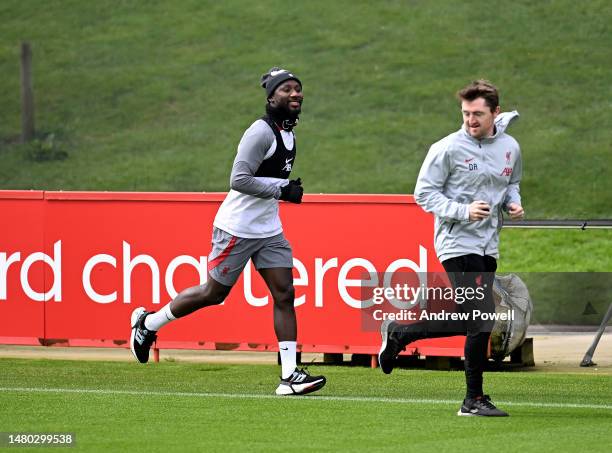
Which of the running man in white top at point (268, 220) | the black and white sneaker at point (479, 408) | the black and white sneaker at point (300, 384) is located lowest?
the black and white sneaker at point (300, 384)

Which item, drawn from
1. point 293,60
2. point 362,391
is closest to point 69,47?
point 293,60

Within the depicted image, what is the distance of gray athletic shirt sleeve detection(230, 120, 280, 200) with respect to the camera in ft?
31.9

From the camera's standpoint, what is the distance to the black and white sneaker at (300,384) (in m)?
9.83

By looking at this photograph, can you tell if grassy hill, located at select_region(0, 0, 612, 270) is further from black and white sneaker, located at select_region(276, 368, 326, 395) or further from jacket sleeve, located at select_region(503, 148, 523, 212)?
jacket sleeve, located at select_region(503, 148, 523, 212)

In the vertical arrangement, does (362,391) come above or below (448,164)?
below

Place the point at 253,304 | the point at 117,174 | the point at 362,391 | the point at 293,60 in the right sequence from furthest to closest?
the point at 293,60, the point at 117,174, the point at 253,304, the point at 362,391

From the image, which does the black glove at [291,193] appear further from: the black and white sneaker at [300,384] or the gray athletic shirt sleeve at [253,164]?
the black and white sneaker at [300,384]

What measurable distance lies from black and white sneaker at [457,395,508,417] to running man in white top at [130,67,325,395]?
53.4 inches

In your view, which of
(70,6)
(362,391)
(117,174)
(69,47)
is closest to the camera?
(362,391)

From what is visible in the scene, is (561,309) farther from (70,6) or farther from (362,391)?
(70,6)

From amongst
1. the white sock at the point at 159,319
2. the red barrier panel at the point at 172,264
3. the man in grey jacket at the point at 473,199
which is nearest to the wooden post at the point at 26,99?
the red barrier panel at the point at 172,264

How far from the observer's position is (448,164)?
8641 mm

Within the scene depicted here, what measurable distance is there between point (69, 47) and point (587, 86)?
51.4 ft

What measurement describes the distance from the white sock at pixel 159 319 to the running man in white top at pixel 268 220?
0.42 feet
